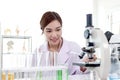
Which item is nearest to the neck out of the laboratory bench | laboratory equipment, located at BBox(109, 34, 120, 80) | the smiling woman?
laboratory equipment, located at BBox(109, 34, 120, 80)

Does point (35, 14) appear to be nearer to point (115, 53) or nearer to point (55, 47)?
point (55, 47)

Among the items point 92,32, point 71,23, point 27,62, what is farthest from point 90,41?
point 71,23

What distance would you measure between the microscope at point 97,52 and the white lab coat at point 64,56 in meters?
0.14

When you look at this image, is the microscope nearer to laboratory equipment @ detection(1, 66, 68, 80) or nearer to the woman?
laboratory equipment @ detection(1, 66, 68, 80)

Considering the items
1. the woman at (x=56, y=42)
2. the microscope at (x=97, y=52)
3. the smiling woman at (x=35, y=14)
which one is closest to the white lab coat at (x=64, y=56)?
the woman at (x=56, y=42)

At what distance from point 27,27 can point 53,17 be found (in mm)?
2541

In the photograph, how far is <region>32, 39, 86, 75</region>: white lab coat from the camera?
1.07m

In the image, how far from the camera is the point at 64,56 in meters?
1.53

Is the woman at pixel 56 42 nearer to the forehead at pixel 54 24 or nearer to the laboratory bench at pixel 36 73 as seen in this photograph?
the forehead at pixel 54 24

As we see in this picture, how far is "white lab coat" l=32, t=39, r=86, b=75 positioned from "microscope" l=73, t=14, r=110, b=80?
14 cm

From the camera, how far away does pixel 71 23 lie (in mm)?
4398

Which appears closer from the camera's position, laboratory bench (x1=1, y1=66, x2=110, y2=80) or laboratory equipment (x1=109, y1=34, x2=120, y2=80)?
laboratory bench (x1=1, y1=66, x2=110, y2=80)

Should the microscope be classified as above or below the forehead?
below

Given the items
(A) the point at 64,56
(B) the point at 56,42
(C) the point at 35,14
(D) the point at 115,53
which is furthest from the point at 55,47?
(C) the point at 35,14
